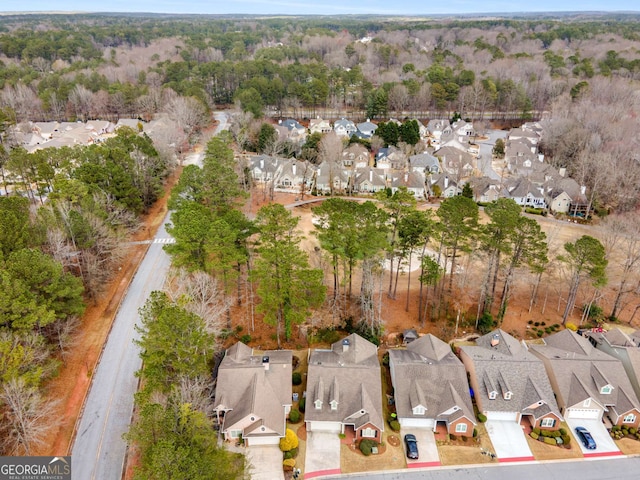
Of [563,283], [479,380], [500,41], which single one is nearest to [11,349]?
[479,380]

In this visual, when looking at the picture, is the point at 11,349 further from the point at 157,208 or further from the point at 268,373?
the point at 157,208

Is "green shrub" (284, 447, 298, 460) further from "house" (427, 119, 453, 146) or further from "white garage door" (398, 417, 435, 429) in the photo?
"house" (427, 119, 453, 146)

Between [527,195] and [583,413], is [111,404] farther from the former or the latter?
[527,195]

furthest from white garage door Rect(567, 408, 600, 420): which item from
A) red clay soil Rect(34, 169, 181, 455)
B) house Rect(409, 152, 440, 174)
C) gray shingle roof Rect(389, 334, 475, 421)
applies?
house Rect(409, 152, 440, 174)

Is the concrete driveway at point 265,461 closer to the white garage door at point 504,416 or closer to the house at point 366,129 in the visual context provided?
the white garage door at point 504,416

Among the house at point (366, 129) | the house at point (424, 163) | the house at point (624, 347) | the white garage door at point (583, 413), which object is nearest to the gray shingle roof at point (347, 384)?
the white garage door at point (583, 413)
